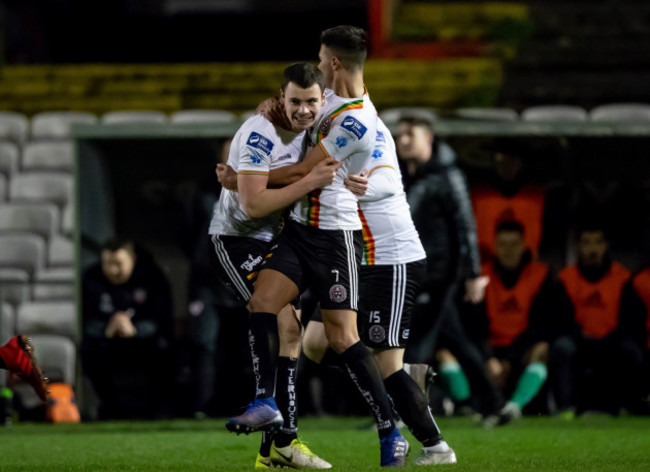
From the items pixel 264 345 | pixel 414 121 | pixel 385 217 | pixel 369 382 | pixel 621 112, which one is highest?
pixel 621 112

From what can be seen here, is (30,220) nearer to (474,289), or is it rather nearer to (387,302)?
(474,289)

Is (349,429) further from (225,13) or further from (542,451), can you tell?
(225,13)

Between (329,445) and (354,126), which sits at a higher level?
(354,126)

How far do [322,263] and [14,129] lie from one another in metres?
8.31

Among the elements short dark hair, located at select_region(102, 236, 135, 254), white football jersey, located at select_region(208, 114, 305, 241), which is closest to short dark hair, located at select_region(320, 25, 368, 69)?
white football jersey, located at select_region(208, 114, 305, 241)

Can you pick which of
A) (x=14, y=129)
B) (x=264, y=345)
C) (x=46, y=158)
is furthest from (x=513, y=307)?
(x=14, y=129)

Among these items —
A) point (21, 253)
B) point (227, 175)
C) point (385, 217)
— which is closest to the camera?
point (227, 175)

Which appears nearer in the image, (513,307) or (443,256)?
(443,256)

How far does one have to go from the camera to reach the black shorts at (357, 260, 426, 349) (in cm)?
567

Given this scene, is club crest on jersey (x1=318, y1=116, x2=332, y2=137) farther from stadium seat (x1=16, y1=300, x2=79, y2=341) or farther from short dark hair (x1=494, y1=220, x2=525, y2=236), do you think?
stadium seat (x1=16, y1=300, x2=79, y2=341)

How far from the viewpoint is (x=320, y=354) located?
602 cm

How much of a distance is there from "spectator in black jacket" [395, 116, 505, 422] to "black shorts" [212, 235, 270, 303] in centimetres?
258

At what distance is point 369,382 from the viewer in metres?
5.16

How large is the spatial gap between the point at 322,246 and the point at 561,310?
4171mm
